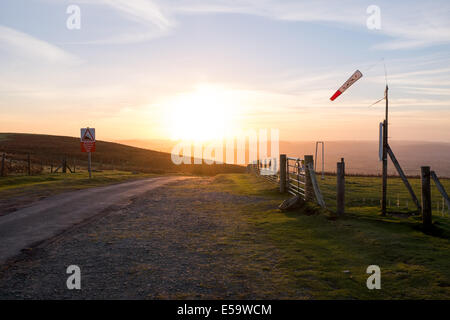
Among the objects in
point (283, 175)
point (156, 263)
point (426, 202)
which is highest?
point (283, 175)

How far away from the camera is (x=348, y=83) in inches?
498

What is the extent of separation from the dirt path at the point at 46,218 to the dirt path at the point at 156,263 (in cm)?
55

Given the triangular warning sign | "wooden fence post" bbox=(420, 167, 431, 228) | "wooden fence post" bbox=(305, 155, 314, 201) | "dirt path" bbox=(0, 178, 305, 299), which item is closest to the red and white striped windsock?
"wooden fence post" bbox=(305, 155, 314, 201)

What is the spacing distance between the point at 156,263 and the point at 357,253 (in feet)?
13.8

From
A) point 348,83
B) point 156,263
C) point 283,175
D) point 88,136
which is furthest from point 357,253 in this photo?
point 88,136

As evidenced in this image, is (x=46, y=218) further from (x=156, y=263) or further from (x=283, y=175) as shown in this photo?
(x=283, y=175)

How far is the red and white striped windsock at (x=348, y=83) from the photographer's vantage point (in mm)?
12257

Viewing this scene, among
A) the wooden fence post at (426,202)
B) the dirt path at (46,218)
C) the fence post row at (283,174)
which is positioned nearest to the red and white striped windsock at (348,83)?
the wooden fence post at (426,202)

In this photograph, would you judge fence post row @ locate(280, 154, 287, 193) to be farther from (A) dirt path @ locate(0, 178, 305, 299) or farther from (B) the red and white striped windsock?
(A) dirt path @ locate(0, 178, 305, 299)

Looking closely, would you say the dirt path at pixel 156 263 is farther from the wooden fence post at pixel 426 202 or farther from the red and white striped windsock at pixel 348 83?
the red and white striped windsock at pixel 348 83

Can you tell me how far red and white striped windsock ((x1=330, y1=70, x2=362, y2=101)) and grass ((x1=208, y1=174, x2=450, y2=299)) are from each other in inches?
168

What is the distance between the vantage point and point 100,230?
1006cm
